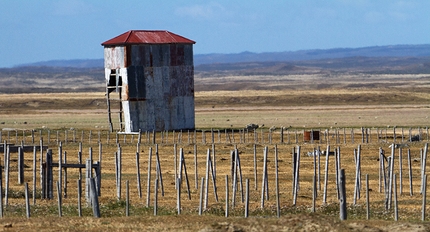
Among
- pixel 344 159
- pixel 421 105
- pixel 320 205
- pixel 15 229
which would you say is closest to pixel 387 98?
pixel 421 105

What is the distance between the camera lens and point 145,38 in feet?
212

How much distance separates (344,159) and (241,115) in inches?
1855

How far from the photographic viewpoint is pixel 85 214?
84.5ft

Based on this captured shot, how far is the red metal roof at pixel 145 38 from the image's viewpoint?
2520 inches

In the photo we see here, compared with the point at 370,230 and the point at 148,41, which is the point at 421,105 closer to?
the point at 148,41

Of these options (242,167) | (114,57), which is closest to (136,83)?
(114,57)

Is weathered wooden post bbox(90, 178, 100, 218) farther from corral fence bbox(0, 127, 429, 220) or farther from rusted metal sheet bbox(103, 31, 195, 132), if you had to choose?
rusted metal sheet bbox(103, 31, 195, 132)

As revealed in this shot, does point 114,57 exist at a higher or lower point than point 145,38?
lower

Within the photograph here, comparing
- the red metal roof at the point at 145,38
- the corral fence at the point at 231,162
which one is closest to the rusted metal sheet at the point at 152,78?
the red metal roof at the point at 145,38

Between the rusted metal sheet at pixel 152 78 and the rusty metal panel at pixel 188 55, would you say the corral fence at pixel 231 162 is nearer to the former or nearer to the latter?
the rusted metal sheet at pixel 152 78

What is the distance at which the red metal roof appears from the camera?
6400 cm

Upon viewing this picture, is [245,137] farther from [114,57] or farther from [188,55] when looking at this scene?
[114,57]

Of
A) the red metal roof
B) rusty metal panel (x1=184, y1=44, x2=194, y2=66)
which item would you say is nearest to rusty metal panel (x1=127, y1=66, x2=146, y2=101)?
the red metal roof

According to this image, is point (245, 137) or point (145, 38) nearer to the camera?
point (245, 137)
